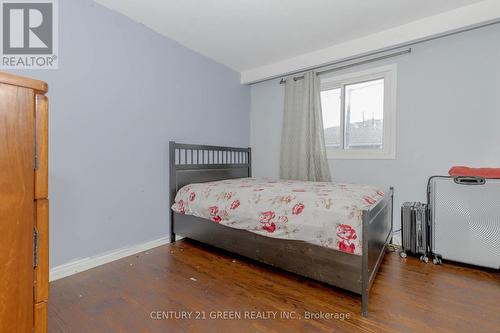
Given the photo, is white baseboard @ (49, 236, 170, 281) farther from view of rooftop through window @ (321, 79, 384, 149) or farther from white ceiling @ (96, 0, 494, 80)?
view of rooftop through window @ (321, 79, 384, 149)

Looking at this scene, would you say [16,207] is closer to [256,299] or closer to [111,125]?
[256,299]

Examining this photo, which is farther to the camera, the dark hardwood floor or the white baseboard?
the white baseboard

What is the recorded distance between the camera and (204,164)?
9.98ft

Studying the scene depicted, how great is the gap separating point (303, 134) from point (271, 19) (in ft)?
4.43

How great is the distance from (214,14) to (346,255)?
2297 millimetres

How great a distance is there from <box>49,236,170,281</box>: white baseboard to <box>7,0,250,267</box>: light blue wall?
0.15 ft

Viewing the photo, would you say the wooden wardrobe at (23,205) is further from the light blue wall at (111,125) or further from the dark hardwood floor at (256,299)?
the light blue wall at (111,125)

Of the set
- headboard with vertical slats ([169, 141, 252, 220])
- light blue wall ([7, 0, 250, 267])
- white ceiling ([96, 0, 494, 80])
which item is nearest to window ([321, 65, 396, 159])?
white ceiling ([96, 0, 494, 80])

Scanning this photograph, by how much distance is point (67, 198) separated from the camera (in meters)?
1.94

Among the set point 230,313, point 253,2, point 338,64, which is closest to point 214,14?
point 253,2

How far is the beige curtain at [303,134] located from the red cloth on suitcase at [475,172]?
1200 millimetres

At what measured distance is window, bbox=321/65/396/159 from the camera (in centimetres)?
271

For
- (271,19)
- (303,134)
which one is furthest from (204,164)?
(271,19)

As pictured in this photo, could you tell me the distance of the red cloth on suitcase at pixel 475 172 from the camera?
6.60 ft
